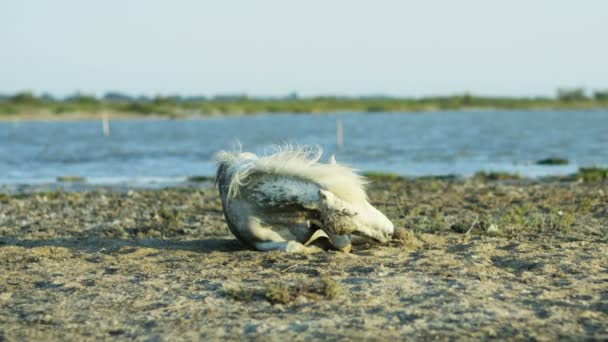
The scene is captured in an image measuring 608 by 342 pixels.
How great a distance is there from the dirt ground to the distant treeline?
120 m

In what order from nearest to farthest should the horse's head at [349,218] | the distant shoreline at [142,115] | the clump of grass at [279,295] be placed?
1. the clump of grass at [279,295]
2. the horse's head at [349,218]
3. the distant shoreline at [142,115]

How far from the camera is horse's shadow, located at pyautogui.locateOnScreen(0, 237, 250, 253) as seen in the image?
9.86 meters

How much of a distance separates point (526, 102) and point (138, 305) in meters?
159

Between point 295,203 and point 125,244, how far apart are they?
99.4 inches

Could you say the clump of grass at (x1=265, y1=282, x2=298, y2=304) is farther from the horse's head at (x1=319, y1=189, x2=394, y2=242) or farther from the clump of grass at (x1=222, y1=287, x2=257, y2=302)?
the horse's head at (x1=319, y1=189, x2=394, y2=242)

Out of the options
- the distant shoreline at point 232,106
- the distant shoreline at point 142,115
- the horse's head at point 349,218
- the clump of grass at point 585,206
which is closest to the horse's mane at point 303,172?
the horse's head at point 349,218

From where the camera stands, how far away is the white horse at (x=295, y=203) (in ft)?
29.4

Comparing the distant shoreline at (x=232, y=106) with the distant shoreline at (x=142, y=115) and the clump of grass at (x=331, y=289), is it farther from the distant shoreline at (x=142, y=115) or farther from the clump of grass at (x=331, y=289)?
the clump of grass at (x=331, y=289)

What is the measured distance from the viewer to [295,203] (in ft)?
29.6

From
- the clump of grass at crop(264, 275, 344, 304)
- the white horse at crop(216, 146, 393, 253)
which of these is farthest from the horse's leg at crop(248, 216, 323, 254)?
the clump of grass at crop(264, 275, 344, 304)

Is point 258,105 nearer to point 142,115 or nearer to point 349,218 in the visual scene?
point 142,115

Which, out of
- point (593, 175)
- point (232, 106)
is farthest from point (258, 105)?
point (593, 175)

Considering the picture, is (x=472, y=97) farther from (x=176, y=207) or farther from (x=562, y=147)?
(x=176, y=207)

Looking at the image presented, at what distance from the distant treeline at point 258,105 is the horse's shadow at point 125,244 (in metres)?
119
